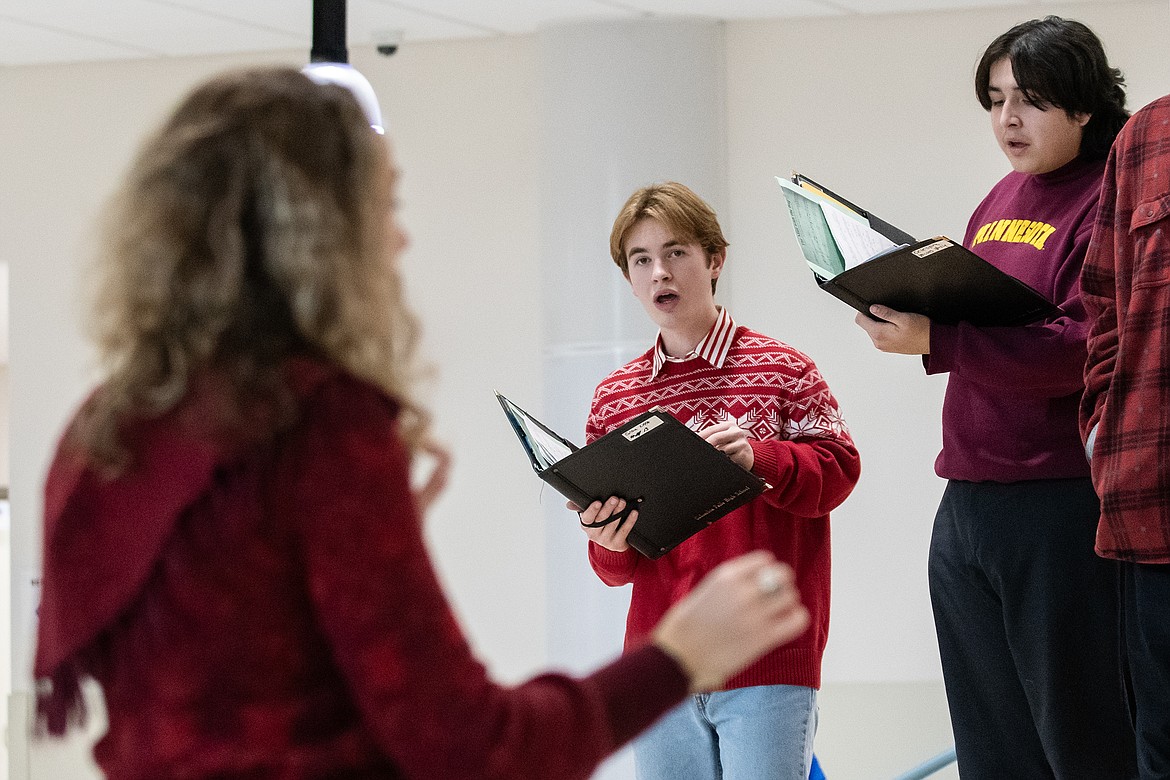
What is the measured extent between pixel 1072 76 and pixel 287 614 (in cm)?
156

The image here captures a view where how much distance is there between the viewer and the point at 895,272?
6.49 feet

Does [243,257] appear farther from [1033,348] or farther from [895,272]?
[1033,348]

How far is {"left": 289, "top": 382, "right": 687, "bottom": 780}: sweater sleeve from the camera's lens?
3.16 ft

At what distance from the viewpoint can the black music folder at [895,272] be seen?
194 centimetres

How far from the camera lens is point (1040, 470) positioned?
202 cm

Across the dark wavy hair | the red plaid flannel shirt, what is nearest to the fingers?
the red plaid flannel shirt

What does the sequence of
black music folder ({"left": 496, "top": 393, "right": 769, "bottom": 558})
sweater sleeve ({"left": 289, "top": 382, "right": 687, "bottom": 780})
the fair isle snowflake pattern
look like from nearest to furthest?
sweater sleeve ({"left": 289, "top": 382, "right": 687, "bottom": 780}) → black music folder ({"left": 496, "top": 393, "right": 769, "bottom": 558}) → the fair isle snowflake pattern

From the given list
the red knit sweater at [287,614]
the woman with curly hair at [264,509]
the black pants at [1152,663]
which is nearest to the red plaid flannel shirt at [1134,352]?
the black pants at [1152,663]

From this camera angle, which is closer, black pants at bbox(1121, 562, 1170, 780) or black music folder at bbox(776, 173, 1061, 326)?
black pants at bbox(1121, 562, 1170, 780)

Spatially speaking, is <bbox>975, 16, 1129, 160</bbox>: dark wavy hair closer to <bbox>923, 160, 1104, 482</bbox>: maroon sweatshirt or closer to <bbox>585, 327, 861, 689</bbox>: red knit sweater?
<bbox>923, 160, 1104, 482</bbox>: maroon sweatshirt

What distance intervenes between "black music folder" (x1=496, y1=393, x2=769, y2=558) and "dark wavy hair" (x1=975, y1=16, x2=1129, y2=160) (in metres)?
0.72

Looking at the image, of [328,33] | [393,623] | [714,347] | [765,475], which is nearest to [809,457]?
[765,475]

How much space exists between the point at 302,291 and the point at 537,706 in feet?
1.16

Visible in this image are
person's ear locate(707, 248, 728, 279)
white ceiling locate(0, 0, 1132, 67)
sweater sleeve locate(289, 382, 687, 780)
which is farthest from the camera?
white ceiling locate(0, 0, 1132, 67)
